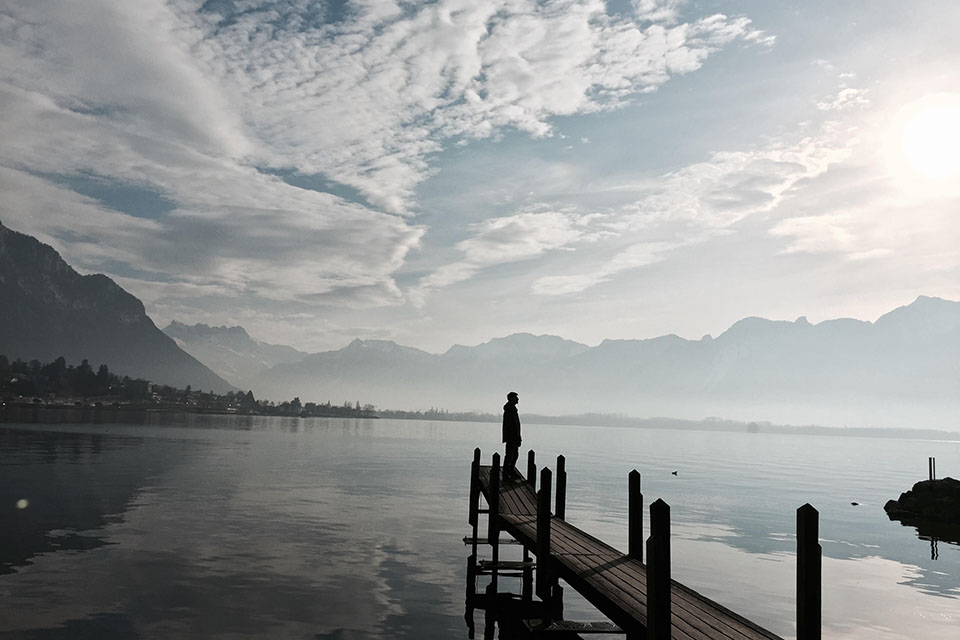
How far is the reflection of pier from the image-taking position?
29.5 feet

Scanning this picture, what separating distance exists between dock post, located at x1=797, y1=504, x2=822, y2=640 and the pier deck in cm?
186

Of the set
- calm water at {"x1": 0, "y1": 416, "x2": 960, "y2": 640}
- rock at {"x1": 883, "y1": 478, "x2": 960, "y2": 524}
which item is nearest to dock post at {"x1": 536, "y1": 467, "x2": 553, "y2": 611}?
calm water at {"x1": 0, "y1": 416, "x2": 960, "y2": 640}

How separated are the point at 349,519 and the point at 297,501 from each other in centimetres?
773

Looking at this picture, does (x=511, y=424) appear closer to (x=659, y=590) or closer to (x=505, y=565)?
(x=505, y=565)

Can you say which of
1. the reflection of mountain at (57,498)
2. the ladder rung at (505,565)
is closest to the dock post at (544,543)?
the ladder rung at (505,565)

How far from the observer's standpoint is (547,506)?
16609mm

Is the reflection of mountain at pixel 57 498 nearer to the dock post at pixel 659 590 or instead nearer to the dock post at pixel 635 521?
the dock post at pixel 635 521

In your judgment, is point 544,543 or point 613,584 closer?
point 613,584

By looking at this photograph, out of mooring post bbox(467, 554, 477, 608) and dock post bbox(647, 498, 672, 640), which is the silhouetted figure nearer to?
mooring post bbox(467, 554, 477, 608)

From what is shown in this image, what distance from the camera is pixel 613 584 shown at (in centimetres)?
1364

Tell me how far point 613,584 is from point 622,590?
0.53 meters

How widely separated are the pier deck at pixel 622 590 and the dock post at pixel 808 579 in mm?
1860

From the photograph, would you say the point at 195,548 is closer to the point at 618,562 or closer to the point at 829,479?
the point at 618,562

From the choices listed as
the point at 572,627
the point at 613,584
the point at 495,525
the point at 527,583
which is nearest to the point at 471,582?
the point at 527,583
